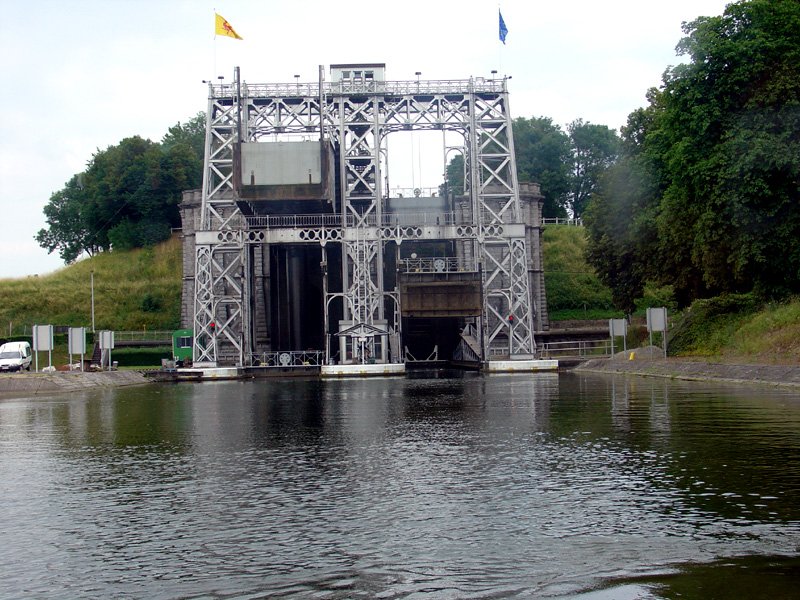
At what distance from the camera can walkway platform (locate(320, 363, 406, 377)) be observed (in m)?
53.8

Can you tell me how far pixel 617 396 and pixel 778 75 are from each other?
15835mm

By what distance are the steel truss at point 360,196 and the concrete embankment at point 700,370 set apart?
11268 millimetres

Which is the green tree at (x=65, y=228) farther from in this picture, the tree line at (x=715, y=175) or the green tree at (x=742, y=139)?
the green tree at (x=742, y=139)

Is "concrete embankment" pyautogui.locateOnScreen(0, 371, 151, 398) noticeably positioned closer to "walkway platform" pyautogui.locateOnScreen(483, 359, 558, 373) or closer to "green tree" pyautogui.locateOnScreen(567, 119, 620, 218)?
"walkway platform" pyautogui.locateOnScreen(483, 359, 558, 373)

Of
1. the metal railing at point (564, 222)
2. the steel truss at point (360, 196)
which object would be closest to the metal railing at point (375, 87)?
the steel truss at point (360, 196)

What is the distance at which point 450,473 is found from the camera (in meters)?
13.3

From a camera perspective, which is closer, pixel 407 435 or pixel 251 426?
pixel 407 435

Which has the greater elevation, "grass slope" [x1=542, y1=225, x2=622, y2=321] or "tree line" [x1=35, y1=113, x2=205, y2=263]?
"tree line" [x1=35, y1=113, x2=205, y2=263]

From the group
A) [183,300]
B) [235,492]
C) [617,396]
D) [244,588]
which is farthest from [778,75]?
[183,300]

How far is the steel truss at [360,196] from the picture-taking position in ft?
188

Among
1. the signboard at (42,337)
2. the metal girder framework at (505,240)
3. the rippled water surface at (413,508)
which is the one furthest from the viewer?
the metal girder framework at (505,240)

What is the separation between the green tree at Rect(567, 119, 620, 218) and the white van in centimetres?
7588

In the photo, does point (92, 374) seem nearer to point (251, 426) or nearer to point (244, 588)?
point (251, 426)

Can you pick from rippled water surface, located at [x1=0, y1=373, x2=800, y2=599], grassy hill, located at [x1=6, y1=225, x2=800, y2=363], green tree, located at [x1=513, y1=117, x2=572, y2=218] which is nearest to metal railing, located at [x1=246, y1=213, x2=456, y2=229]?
grassy hill, located at [x1=6, y1=225, x2=800, y2=363]
